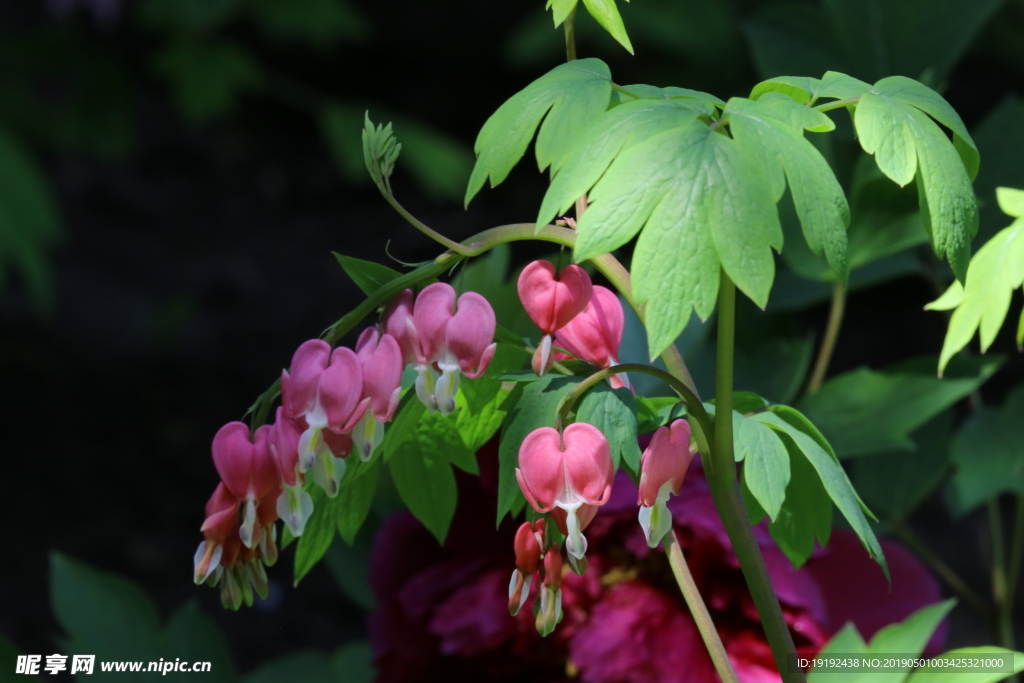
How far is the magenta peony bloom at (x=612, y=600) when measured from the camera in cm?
51

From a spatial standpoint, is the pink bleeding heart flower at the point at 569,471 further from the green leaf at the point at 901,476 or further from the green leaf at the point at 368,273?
the green leaf at the point at 901,476

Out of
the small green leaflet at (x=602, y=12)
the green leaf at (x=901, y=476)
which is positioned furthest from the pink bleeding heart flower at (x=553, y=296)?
the green leaf at (x=901, y=476)

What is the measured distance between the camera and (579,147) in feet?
1.15

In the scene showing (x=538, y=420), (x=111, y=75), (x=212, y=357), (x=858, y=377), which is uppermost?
(x=538, y=420)

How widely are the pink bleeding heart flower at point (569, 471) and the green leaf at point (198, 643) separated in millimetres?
399

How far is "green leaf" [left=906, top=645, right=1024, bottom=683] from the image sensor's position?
0.38 m

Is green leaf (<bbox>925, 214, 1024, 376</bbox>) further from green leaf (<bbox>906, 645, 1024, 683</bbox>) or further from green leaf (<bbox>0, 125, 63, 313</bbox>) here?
green leaf (<bbox>0, 125, 63, 313</bbox>)

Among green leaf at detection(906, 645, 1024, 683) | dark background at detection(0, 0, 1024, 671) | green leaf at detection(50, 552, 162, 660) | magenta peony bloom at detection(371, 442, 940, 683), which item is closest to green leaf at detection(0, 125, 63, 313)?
dark background at detection(0, 0, 1024, 671)

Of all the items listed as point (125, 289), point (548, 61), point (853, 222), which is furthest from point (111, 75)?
point (853, 222)

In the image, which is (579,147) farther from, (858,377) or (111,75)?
(111,75)

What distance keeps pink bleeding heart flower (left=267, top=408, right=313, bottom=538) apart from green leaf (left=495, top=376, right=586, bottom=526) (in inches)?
2.9

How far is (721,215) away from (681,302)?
3cm

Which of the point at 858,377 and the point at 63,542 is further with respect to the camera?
the point at 63,542

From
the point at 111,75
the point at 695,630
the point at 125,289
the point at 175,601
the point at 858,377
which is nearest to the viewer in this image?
the point at 695,630
